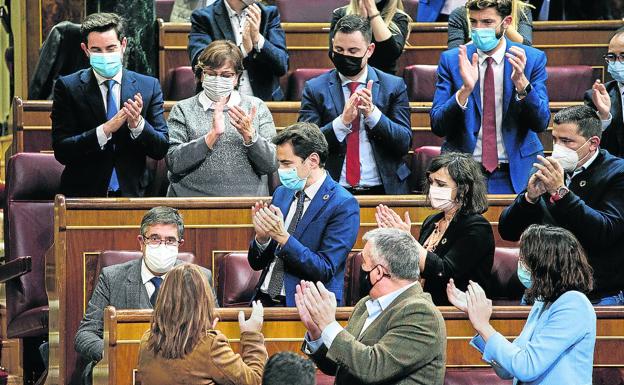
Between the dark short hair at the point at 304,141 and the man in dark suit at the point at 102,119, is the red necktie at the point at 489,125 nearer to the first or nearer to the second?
the dark short hair at the point at 304,141

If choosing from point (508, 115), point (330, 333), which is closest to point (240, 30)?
point (508, 115)

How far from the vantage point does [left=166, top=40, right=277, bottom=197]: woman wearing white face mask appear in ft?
16.9

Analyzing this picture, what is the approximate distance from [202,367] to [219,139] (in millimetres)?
1735

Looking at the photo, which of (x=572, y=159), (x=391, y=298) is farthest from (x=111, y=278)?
(x=572, y=159)

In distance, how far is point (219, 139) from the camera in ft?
17.1

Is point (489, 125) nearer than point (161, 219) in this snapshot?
No

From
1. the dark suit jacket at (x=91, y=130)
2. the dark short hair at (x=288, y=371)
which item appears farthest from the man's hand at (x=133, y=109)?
the dark short hair at (x=288, y=371)

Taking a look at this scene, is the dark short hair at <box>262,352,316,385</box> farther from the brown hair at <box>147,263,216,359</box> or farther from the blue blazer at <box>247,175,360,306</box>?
the blue blazer at <box>247,175,360,306</box>

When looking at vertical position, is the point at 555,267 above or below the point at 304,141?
below

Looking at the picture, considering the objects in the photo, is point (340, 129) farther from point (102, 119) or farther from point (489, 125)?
point (102, 119)

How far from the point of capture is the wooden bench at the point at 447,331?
13.4ft

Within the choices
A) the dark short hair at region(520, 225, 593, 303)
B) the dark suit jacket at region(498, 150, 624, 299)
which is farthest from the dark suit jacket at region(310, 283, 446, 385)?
the dark suit jacket at region(498, 150, 624, 299)

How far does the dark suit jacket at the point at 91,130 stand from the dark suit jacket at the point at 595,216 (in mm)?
1397

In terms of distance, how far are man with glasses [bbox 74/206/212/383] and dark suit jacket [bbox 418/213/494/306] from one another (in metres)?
0.74
